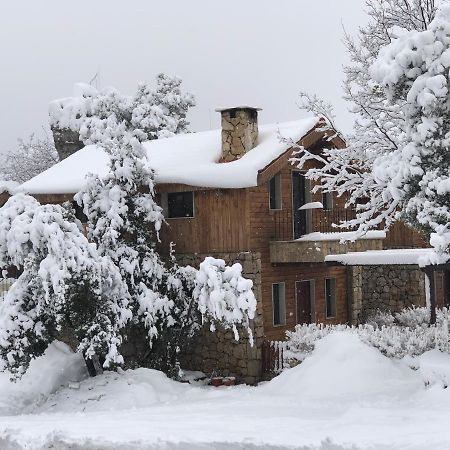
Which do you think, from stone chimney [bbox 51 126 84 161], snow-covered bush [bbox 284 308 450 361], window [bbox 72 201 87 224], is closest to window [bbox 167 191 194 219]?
window [bbox 72 201 87 224]

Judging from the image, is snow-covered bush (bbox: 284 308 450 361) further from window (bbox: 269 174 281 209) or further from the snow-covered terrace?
window (bbox: 269 174 281 209)

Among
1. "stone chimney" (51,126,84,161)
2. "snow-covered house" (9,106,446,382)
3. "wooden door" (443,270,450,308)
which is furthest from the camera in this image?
"stone chimney" (51,126,84,161)

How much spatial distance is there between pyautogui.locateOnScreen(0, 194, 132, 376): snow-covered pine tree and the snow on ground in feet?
3.63

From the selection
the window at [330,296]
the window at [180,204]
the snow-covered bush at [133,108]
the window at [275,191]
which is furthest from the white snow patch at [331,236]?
the snow-covered bush at [133,108]

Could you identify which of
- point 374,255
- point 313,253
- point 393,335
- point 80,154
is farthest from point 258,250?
point 80,154

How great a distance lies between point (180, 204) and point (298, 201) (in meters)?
3.92

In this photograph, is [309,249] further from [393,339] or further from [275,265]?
[393,339]

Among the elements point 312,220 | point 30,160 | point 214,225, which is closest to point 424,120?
point 214,225

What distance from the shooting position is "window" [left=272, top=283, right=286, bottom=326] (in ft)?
69.1

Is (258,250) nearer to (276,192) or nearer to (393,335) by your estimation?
(276,192)

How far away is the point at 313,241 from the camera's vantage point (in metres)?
19.3

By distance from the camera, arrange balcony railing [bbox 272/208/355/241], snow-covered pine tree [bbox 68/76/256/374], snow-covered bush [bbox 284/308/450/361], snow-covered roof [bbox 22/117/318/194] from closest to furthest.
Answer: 1. snow-covered bush [bbox 284/308/450/361]
2. snow-covered pine tree [bbox 68/76/256/374]
3. snow-covered roof [bbox 22/117/318/194]
4. balcony railing [bbox 272/208/355/241]

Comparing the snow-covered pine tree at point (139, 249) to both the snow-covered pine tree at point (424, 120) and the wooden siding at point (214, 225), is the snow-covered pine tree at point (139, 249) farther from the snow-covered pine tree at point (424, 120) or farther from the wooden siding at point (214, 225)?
the snow-covered pine tree at point (424, 120)

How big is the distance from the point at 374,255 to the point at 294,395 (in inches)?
231
